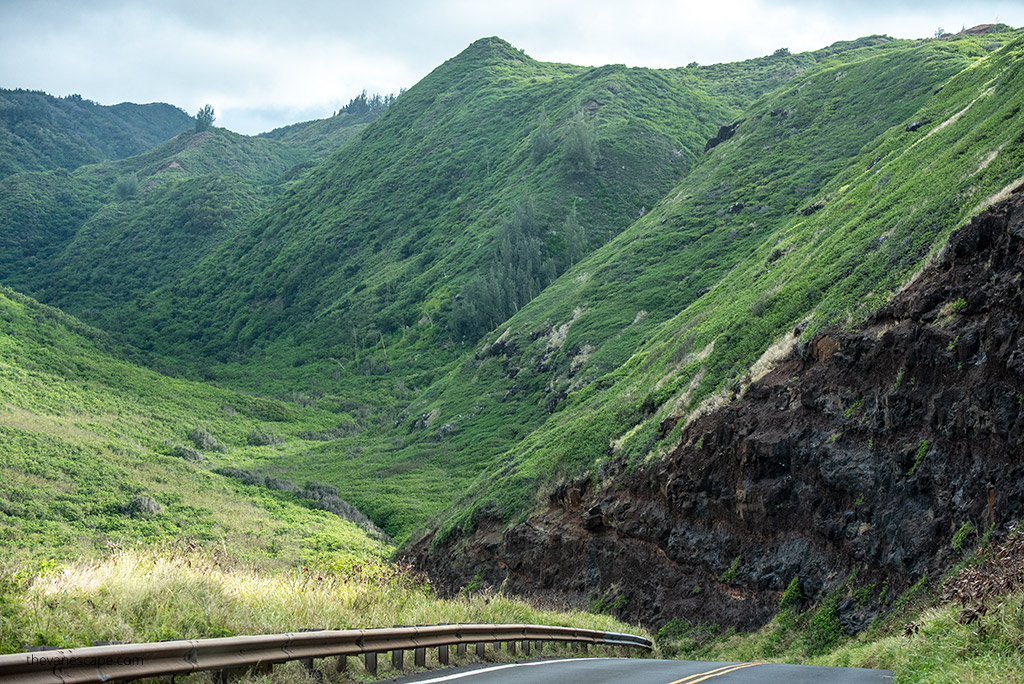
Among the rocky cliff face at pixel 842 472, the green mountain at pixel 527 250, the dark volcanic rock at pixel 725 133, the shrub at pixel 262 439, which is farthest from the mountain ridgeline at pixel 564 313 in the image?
the dark volcanic rock at pixel 725 133

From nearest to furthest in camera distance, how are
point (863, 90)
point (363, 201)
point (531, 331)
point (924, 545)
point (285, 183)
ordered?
point (924, 545), point (531, 331), point (863, 90), point (363, 201), point (285, 183)

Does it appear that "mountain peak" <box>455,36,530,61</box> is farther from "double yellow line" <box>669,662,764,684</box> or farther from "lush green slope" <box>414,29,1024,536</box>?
"double yellow line" <box>669,662,764,684</box>

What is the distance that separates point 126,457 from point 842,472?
148 feet

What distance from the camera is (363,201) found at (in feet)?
421

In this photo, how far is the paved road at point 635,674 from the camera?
31.7 feet

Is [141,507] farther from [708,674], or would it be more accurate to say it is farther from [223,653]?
[223,653]

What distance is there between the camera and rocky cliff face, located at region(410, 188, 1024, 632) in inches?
703

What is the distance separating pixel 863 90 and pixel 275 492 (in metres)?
64.1

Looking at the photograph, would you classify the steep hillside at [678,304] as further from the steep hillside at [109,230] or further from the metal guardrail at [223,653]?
the steep hillside at [109,230]

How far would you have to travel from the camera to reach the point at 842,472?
2091 centimetres

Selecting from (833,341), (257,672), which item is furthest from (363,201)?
(257,672)

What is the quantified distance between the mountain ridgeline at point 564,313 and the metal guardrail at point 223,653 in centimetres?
1251

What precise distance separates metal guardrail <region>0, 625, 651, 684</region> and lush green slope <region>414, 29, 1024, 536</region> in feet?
58.2

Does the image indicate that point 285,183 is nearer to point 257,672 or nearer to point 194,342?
point 194,342
